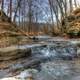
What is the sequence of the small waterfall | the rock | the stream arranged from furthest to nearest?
the small waterfall
the rock
the stream

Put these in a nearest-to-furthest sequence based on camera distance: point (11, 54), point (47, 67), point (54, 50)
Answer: point (47, 67), point (11, 54), point (54, 50)

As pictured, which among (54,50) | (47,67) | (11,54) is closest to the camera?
(47,67)

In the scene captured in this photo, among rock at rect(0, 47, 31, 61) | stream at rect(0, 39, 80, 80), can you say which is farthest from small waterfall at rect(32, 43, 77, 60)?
rock at rect(0, 47, 31, 61)

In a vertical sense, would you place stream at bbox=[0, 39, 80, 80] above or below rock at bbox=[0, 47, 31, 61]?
below

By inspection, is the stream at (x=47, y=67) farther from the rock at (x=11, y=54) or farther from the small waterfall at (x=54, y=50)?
the rock at (x=11, y=54)

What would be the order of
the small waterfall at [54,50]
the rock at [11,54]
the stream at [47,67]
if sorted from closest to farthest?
the stream at [47,67] → the rock at [11,54] → the small waterfall at [54,50]

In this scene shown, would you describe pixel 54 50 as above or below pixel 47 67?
above

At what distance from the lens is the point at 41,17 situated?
1414 inches

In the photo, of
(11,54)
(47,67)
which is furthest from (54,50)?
(47,67)

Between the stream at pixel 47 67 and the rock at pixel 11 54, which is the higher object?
the rock at pixel 11 54

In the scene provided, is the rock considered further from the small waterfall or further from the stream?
the small waterfall

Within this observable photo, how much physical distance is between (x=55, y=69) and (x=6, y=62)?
5.84 ft

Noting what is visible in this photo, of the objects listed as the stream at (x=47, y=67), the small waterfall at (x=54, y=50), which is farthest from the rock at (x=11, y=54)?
the small waterfall at (x=54, y=50)

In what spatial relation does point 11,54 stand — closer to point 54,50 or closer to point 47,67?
point 47,67
